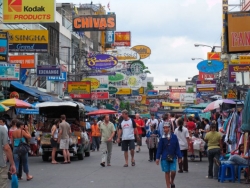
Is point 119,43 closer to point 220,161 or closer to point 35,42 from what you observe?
point 35,42

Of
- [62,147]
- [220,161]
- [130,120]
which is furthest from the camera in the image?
[62,147]

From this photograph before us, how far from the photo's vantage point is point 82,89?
4309 cm

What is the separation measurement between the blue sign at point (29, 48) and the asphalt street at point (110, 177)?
697 centimetres

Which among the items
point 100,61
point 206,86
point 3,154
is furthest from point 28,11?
point 206,86

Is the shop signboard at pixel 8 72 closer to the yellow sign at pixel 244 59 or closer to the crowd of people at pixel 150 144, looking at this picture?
the crowd of people at pixel 150 144

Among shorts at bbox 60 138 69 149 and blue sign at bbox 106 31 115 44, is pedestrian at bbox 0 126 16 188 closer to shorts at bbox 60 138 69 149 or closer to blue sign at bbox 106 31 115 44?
shorts at bbox 60 138 69 149

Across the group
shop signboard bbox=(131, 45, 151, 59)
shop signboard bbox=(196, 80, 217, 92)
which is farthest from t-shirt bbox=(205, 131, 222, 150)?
shop signboard bbox=(131, 45, 151, 59)

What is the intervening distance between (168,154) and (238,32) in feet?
14.2

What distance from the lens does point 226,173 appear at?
1563cm

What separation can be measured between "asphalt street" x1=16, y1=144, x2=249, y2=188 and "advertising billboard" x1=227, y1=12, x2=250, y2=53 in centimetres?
358

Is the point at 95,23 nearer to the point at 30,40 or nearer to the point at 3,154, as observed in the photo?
the point at 30,40

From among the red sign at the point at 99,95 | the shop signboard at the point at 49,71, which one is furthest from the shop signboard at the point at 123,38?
the shop signboard at the point at 49,71

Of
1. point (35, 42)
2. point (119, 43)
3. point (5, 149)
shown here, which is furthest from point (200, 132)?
point (119, 43)

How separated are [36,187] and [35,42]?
13531mm
